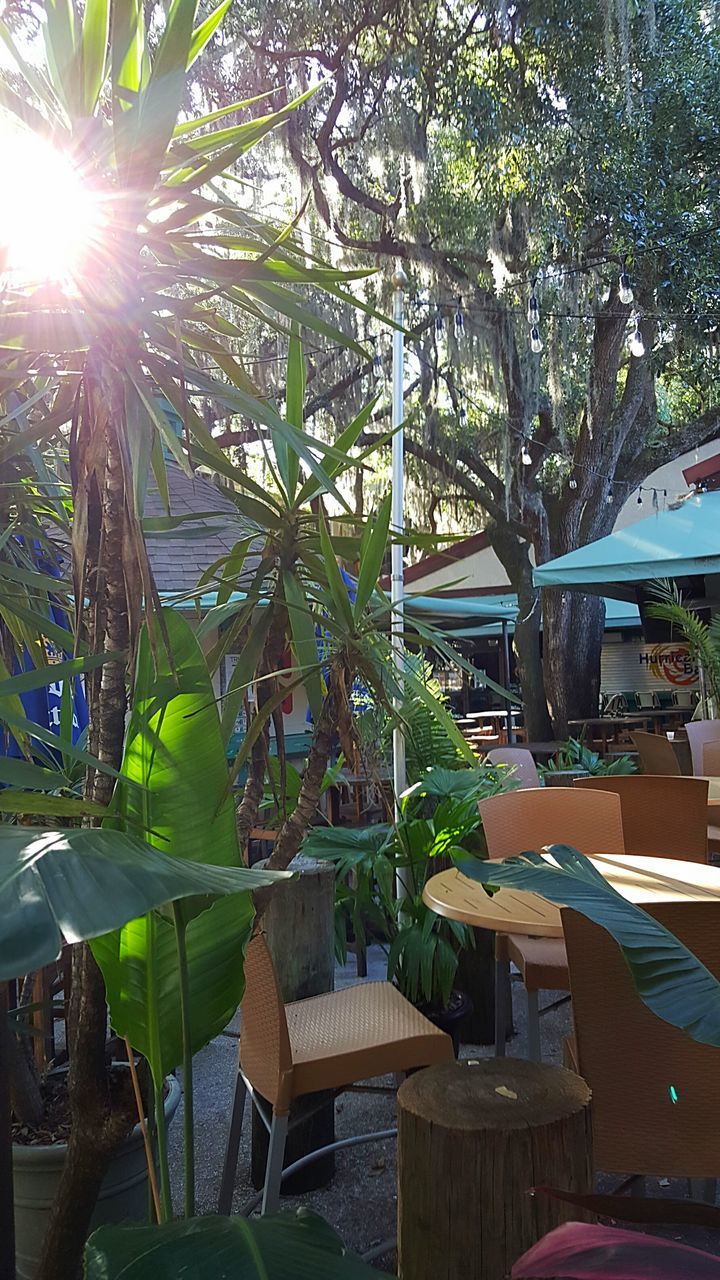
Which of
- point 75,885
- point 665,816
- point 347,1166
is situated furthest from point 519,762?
point 75,885

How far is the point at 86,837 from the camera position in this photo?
39.5 inches

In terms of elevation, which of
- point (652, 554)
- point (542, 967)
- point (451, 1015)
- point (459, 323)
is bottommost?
point (451, 1015)

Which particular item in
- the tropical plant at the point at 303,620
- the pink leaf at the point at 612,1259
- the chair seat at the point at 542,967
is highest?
the tropical plant at the point at 303,620

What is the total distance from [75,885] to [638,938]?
80 cm

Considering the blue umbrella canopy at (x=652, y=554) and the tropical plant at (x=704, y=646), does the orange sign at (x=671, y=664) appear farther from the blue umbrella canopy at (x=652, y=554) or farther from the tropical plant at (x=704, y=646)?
the blue umbrella canopy at (x=652, y=554)

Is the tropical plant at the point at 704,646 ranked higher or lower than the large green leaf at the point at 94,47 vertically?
lower

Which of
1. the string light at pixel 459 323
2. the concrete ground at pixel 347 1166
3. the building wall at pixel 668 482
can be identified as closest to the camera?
the concrete ground at pixel 347 1166

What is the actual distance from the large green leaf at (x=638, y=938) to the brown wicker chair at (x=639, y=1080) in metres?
0.52

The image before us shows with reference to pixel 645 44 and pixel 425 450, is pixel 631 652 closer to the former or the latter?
pixel 425 450

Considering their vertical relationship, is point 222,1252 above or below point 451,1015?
above

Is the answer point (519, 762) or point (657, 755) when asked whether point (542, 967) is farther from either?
point (657, 755)

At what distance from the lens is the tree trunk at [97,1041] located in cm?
172

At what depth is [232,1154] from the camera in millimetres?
2492

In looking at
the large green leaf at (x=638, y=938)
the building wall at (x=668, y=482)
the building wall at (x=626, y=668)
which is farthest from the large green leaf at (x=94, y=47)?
the building wall at (x=626, y=668)
